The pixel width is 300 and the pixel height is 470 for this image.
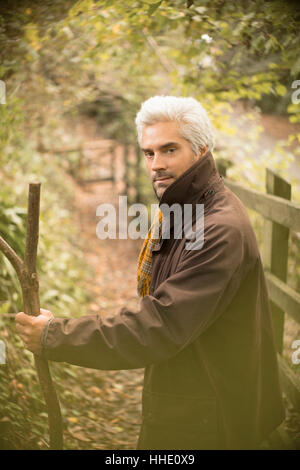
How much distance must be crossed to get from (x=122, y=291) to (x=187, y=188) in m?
5.15

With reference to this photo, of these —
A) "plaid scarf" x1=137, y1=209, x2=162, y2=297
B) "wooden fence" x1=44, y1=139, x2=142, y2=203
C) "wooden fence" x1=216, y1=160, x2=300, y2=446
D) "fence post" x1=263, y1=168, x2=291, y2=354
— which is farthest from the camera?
"wooden fence" x1=44, y1=139, x2=142, y2=203

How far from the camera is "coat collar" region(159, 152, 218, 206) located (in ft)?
6.30

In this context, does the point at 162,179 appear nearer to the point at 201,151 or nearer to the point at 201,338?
the point at 201,151

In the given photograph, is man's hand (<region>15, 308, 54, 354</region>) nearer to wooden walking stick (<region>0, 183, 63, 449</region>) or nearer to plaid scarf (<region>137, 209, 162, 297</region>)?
wooden walking stick (<region>0, 183, 63, 449</region>)

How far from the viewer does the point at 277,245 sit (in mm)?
3422

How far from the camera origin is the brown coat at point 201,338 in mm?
1724

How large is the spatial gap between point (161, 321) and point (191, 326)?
12cm

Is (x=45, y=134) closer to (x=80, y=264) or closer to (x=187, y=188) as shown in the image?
(x=80, y=264)

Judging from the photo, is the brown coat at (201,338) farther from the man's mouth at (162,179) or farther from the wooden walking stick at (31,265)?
the wooden walking stick at (31,265)

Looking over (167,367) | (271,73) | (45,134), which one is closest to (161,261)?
(167,367)

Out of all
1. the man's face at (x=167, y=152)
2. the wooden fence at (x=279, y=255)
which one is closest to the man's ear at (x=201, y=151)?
the man's face at (x=167, y=152)

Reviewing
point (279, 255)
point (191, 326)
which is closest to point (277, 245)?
point (279, 255)

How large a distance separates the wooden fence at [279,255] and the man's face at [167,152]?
1219 mm

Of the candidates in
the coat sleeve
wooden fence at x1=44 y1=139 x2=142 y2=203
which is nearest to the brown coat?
the coat sleeve
